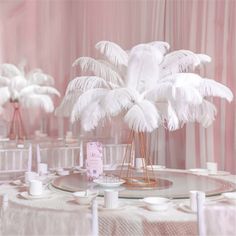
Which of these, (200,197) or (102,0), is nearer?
(200,197)

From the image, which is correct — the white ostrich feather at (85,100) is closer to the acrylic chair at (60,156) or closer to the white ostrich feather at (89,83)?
the white ostrich feather at (89,83)

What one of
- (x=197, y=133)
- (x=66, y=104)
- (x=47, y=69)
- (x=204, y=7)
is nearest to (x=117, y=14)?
(x=47, y=69)

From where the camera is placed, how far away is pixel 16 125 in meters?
4.72

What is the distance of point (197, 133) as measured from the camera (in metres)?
3.58

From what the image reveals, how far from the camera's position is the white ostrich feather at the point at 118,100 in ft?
7.41

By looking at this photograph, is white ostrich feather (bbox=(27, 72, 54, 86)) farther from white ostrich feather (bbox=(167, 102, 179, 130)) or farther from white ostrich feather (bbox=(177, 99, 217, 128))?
white ostrich feather (bbox=(167, 102, 179, 130))

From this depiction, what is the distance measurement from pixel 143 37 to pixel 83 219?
2.92 meters

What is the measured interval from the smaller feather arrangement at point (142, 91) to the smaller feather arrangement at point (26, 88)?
189cm

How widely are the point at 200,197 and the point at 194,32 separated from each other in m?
2.23

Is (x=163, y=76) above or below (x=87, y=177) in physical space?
above

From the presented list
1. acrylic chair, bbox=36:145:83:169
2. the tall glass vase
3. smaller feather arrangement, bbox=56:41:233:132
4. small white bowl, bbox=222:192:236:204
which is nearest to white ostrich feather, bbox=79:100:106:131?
smaller feather arrangement, bbox=56:41:233:132

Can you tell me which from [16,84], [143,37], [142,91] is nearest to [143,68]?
[142,91]

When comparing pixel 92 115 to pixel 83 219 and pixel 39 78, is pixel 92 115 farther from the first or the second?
pixel 39 78

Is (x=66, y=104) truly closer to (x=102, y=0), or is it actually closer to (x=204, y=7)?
(x=204, y=7)
